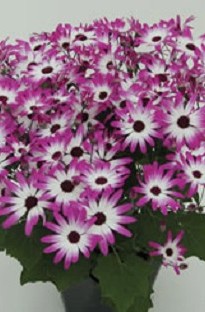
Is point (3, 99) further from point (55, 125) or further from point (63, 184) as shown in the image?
point (63, 184)

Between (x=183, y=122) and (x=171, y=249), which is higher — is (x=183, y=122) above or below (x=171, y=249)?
above

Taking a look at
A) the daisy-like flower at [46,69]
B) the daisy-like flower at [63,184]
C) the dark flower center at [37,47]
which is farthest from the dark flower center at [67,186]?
the dark flower center at [37,47]

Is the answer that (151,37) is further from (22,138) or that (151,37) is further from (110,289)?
(110,289)

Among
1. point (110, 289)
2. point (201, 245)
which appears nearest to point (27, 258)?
point (110, 289)

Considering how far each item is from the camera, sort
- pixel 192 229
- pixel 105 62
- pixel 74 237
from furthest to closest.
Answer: pixel 105 62 → pixel 192 229 → pixel 74 237

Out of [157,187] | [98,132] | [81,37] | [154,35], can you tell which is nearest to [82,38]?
[81,37]
